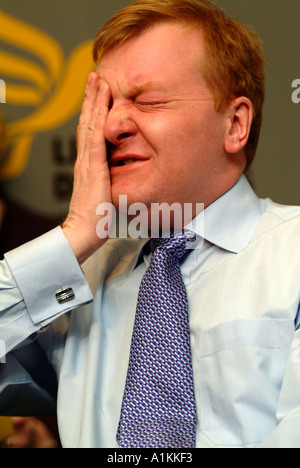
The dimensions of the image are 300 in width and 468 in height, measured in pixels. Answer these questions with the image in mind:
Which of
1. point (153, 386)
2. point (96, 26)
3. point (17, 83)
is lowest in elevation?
point (153, 386)

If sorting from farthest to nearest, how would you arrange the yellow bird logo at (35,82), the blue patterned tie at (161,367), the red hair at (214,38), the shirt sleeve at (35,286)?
1. the yellow bird logo at (35,82)
2. the red hair at (214,38)
3. the shirt sleeve at (35,286)
4. the blue patterned tie at (161,367)

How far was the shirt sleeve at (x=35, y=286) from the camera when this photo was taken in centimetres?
118

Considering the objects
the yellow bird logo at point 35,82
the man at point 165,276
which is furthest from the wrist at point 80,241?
the yellow bird logo at point 35,82

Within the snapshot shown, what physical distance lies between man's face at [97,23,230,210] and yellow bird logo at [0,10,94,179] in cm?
145

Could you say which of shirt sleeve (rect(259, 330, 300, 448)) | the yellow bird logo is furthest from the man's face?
the yellow bird logo

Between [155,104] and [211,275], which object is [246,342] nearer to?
[211,275]

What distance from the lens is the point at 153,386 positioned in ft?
3.63

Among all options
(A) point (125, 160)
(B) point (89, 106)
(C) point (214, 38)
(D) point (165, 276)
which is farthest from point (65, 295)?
(C) point (214, 38)

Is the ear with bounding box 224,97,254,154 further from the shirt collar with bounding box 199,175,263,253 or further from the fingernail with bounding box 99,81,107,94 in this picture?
the fingernail with bounding box 99,81,107,94

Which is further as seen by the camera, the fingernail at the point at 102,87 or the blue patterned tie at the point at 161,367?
the fingernail at the point at 102,87

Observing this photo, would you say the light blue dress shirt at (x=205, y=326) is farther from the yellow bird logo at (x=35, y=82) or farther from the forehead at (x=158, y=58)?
the yellow bird logo at (x=35, y=82)

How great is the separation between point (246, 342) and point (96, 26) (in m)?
1.97

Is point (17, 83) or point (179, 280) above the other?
point (17, 83)
